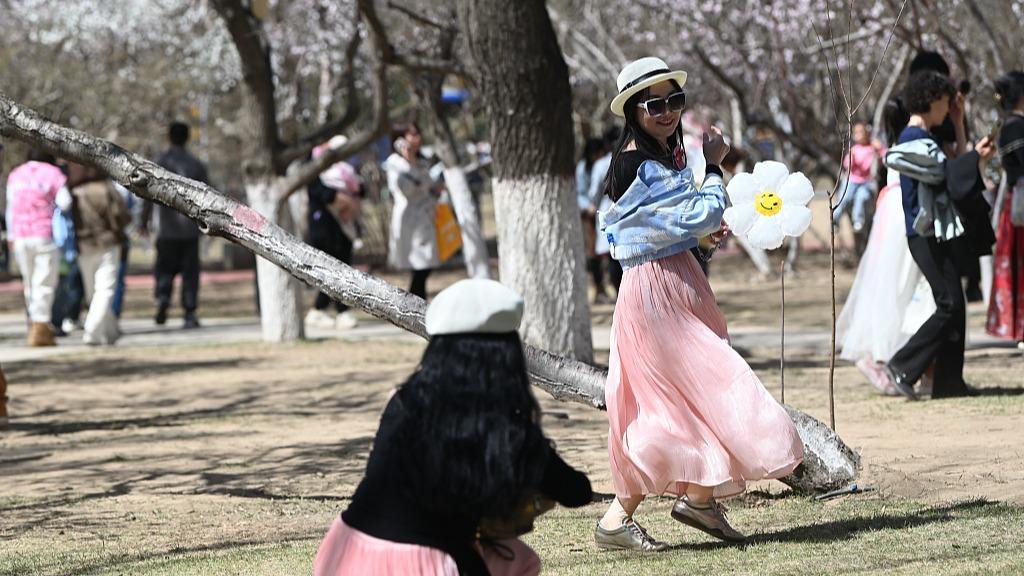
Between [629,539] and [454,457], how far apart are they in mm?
2118

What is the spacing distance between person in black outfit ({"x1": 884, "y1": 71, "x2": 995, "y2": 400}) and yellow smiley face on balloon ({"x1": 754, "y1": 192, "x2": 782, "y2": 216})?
8.50ft

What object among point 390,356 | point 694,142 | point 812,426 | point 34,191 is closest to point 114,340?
point 34,191

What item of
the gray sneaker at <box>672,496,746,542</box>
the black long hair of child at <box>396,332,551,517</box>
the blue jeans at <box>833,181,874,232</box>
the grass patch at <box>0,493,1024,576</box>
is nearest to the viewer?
the black long hair of child at <box>396,332,551,517</box>

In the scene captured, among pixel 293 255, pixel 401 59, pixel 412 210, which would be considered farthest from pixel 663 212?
pixel 412 210

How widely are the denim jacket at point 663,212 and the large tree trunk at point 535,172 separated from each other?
4.86 m

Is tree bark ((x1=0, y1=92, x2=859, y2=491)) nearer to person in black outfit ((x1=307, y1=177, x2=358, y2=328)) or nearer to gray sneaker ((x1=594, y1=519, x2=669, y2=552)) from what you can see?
gray sneaker ((x1=594, y1=519, x2=669, y2=552))

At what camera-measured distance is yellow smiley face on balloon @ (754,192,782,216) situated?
626 centimetres

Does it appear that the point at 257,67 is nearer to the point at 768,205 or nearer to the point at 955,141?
the point at 955,141

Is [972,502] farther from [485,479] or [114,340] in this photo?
[114,340]

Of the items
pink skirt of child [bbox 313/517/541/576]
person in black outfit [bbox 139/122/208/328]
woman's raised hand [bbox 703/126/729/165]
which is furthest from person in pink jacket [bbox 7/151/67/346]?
pink skirt of child [bbox 313/517/541/576]

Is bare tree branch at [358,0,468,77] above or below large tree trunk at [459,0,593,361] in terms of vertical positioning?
above

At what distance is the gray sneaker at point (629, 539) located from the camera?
5.45 meters

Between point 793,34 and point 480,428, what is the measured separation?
60.0ft

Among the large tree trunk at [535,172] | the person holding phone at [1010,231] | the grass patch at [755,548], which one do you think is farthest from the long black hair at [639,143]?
the large tree trunk at [535,172]
